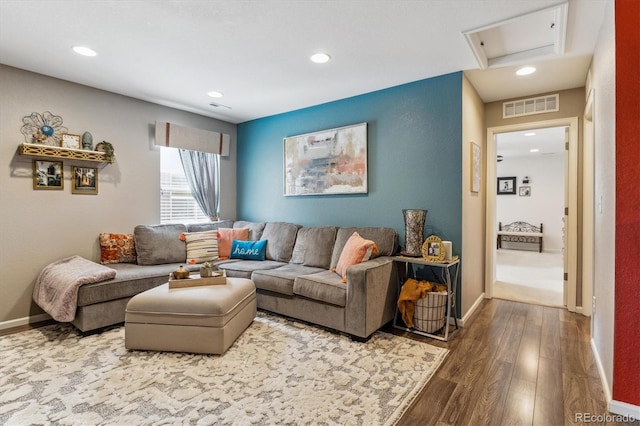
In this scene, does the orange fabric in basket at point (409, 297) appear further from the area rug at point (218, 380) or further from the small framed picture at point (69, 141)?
the small framed picture at point (69, 141)

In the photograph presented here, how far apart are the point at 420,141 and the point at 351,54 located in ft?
3.71

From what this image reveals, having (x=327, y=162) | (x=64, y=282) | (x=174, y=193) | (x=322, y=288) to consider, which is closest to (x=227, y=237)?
(x=174, y=193)

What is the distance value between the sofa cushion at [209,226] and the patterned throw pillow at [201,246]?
166 millimetres

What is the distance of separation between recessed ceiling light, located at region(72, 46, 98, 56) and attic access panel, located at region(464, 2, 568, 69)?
9.94ft

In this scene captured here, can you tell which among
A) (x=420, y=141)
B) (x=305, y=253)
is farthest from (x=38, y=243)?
(x=420, y=141)

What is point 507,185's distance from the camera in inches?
338

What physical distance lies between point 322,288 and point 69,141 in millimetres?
3033

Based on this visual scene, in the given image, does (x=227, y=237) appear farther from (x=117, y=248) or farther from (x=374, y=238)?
(x=374, y=238)

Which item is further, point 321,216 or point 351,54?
point 321,216

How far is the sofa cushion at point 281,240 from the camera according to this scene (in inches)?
155

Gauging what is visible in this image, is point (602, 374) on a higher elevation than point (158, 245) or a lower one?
lower

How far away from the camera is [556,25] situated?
7.49 ft

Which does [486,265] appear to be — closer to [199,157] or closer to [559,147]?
[199,157]

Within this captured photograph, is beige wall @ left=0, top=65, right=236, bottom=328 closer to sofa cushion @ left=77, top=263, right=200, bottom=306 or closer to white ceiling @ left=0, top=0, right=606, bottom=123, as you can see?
white ceiling @ left=0, top=0, right=606, bottom=123
